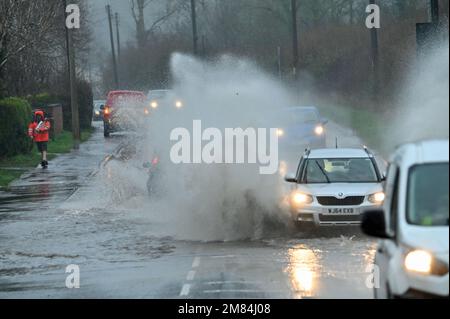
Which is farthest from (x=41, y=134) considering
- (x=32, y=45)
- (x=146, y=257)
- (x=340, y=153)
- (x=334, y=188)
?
(x=146, y=257)

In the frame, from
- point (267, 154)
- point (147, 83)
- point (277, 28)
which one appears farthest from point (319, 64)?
point (267, 154)

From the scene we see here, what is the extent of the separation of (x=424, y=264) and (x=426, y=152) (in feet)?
3.82

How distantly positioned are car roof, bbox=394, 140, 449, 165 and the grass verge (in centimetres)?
2239

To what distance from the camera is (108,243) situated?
1900 cm

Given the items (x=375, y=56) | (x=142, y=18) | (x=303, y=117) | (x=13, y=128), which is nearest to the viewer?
(x=303, y=117)

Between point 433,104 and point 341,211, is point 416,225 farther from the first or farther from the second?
point 341,211

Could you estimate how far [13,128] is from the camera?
37875 millimetres

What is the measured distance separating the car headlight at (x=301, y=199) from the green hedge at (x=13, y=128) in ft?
63.7

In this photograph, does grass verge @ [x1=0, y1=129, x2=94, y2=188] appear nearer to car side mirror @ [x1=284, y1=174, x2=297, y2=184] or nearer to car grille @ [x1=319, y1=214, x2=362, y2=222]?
car side mirror @ [x1=284, y1=174, x2=297, y2=184]

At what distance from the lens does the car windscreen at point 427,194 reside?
892cm

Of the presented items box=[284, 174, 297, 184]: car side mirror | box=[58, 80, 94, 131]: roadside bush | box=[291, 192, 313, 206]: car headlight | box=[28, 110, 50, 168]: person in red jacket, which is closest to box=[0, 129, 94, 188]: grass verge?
box=[28, 110, 50, 168]: person in red jacket

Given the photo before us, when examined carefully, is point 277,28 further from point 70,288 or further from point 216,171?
point 70,288

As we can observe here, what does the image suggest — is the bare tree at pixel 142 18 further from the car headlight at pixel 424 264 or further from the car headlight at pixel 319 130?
the car headlight at pixel 424 264

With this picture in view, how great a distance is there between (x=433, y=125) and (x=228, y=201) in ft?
27.8
